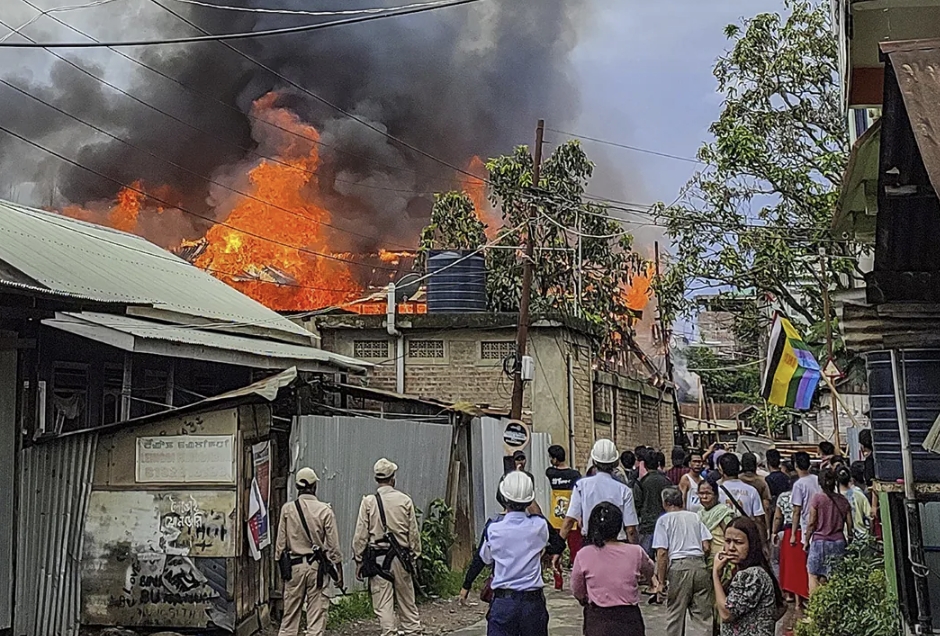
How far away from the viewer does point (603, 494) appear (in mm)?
8641

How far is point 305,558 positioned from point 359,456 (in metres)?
2.91

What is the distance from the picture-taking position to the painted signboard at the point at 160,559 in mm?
9328

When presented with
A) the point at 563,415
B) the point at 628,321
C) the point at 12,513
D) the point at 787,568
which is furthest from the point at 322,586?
the point at 628,321

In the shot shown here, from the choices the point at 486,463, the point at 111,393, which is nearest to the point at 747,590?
the point at 111,393

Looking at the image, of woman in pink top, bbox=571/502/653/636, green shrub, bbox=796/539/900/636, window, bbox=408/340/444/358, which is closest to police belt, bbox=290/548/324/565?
woman in pink top, bbox=571/502/653/636

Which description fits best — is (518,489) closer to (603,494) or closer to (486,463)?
(603,494)

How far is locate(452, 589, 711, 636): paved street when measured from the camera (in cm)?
1064

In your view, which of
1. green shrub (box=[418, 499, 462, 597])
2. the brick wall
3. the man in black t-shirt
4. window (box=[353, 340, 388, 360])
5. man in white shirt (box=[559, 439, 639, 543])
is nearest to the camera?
man in white shirt (box=[559, 439, 639, 543])

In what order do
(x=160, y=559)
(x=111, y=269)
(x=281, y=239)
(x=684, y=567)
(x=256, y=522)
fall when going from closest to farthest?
(x=684, y=567), (x=160, y=559), (x=256, y=522), (x=111, y=269), (x=281, y=239)

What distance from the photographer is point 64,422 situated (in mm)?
11805

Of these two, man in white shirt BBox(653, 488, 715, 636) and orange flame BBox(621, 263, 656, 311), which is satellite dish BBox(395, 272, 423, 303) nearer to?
orange flame BBox(621, 263, 656, 311)

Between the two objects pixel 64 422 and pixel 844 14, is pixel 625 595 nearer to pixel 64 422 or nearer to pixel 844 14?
pixel 844 14

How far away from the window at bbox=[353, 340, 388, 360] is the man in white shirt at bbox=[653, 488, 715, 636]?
12.0 meters

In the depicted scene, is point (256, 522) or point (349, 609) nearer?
point (256, 522)
